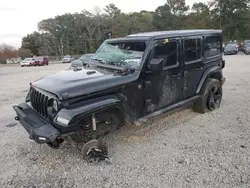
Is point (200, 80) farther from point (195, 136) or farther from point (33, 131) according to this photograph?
point (33, 131)

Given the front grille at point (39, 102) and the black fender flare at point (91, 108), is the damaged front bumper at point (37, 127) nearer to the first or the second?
the front grille at point (39, 102)

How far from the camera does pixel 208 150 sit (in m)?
3.81

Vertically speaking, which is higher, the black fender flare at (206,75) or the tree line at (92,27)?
the tree line at (92,27)

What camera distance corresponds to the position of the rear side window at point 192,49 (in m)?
4.70

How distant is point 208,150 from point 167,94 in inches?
47.6

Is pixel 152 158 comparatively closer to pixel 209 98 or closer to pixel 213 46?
pixel 209 98

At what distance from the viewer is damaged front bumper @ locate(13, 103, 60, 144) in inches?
122

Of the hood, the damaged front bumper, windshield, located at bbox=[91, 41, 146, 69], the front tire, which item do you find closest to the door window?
windshield, located at bbox=[91, 41, 146, 69]

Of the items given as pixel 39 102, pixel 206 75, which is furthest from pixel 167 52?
pixel 39 102

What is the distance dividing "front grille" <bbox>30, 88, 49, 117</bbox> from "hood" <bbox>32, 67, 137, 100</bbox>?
0.41ft

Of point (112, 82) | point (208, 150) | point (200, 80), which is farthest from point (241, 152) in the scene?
point (112, 82)

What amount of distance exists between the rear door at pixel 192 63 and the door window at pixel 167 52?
0.28m

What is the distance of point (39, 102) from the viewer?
3.79 metres

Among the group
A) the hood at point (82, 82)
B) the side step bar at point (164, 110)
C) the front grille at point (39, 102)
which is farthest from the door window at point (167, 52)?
the front grille at point (39, 102)
